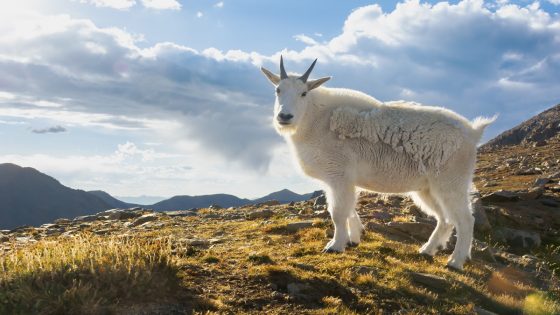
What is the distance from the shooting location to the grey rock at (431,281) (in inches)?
427

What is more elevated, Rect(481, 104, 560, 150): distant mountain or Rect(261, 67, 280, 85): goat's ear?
Rect(481, 104, 560, 150): distant mountain

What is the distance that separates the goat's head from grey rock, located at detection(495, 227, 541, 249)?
12867mm

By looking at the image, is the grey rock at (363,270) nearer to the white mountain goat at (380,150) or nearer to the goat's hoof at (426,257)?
the white mountain goat at (380,150)

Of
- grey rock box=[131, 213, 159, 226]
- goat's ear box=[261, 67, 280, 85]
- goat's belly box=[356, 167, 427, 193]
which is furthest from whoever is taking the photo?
grey rock box=[131, 213, 159, 226]

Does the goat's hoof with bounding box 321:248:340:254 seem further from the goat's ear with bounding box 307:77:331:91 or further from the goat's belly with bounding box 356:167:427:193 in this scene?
the goat's ear with bounding box 307:77:331:91

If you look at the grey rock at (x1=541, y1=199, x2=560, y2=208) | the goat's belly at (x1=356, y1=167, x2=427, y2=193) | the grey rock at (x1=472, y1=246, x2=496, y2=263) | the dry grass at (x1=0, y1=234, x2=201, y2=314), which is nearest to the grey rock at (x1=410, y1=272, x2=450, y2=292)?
the goat's belly at (x1=356, y1=167, x2=427, y2=193)

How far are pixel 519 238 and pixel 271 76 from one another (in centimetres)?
1430

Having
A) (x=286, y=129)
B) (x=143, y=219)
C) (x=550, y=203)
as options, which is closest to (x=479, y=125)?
(x=286, y=129)

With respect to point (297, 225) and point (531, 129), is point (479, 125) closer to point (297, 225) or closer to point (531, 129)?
point (297, 225)

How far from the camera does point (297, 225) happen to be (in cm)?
1619

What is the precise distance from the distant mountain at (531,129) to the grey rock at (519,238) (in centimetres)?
13227

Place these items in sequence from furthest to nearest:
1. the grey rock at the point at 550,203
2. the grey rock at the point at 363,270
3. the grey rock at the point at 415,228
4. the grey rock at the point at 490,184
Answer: the grey rock at the point at 490,184, the grey rock at the point at 550,203, the grey rock at the point at 415,228, the grey rock at the point at 363,270

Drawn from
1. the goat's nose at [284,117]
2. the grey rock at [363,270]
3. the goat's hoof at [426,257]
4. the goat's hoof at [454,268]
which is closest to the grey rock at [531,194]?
the goat's hoof at [426,257]

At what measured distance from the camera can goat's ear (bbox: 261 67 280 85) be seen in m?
14.2
